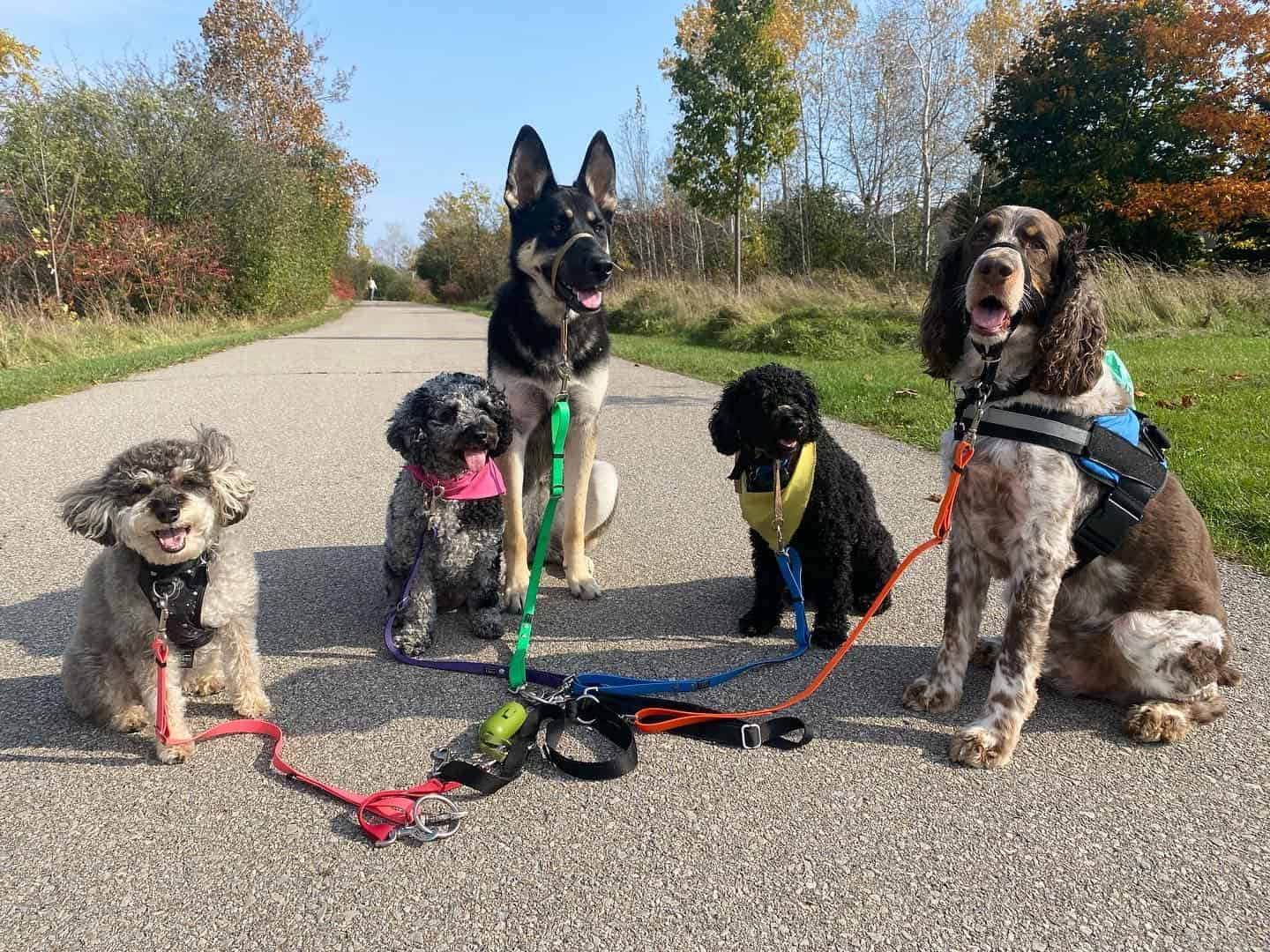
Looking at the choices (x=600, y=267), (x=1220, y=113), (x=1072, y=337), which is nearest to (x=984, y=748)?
(x=1072, y=337)

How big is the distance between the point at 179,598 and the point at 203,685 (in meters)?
0.67

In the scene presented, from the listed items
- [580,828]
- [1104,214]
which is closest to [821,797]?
[580,828]

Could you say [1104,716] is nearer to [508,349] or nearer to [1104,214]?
[508,349]

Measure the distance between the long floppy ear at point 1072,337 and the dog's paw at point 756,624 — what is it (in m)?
1.73

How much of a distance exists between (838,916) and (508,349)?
3242 millimetres

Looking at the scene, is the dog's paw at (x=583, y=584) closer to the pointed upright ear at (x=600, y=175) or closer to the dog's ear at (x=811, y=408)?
the dog's ear at (x=811, y=408)

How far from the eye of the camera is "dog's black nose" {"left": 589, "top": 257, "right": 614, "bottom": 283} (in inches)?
153

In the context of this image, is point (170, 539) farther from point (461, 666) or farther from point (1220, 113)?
point (1220, 113)

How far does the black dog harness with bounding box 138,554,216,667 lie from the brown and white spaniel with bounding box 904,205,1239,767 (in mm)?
2887

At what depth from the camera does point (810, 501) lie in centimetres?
366

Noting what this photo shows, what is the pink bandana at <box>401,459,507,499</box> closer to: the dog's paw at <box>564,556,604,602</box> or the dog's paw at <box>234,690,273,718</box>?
the dog's paw at <box>564,556,604,602</box>

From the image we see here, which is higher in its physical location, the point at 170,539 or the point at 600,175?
the point at 600,175

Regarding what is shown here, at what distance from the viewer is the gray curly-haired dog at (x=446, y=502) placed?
3.65 meters

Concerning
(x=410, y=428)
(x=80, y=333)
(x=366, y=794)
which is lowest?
(x=366, y=794)
